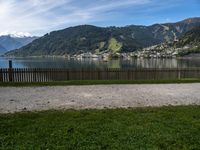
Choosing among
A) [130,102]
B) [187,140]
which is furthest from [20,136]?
[130,102]

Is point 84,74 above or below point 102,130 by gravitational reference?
above

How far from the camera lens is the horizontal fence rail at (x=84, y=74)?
900 inches

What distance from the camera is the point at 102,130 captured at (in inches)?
285

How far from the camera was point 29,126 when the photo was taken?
25.1 feet

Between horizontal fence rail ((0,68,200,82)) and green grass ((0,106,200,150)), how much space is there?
567 inches

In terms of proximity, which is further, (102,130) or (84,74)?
(84,74)

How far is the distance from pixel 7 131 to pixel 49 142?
169cm

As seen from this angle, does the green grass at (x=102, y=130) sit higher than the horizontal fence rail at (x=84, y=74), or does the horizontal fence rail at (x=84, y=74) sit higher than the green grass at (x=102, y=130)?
the horizontal fence rail at (x=84, y=74)

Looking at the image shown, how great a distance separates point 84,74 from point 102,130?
18.0 metres

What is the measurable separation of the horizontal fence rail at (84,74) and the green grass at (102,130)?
14.4 meters

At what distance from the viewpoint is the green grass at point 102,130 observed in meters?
6.14

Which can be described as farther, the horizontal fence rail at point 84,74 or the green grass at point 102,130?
the horizontal fence rail at point 84,74

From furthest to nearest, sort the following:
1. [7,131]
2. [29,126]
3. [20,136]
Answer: [29,126], [7,131], [20,136]

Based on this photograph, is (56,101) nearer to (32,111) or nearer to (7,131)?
(32,111)
